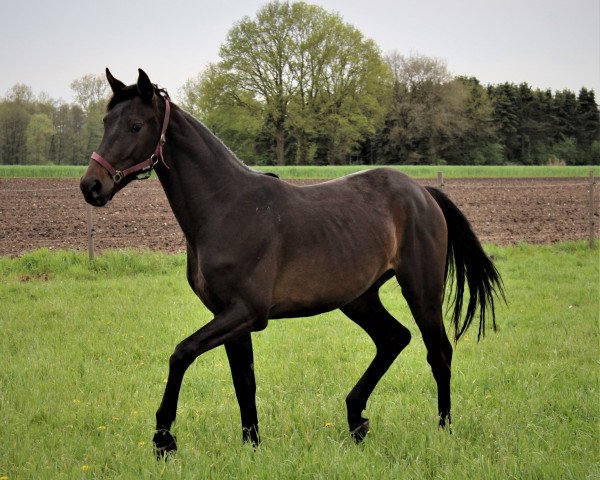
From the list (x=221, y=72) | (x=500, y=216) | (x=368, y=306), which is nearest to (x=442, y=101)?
(x=221, y=72)

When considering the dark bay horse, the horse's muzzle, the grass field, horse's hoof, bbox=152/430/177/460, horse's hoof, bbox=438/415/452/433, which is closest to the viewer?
the horse's muzzle

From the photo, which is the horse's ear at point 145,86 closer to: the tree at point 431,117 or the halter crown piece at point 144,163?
the halter crown piece at point 144,163

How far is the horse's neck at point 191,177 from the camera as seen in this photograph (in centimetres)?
400

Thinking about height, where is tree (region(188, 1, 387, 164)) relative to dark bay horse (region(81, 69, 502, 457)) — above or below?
above

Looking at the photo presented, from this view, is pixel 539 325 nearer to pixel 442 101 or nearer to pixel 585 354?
pixel 585 354

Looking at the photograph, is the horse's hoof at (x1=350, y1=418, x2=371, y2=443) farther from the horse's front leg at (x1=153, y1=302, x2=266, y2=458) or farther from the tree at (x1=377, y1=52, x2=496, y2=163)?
the tree at (x1=377, y1=52, x2=496, y2=163)

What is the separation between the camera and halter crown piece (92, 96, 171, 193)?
3.69 meters

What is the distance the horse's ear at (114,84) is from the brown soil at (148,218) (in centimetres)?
1013

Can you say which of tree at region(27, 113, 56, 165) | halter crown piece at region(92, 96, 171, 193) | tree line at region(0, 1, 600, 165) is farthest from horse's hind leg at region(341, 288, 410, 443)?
tree at region(27, 113, 56, 165)

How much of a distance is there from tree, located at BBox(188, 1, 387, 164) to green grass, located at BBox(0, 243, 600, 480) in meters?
46.9

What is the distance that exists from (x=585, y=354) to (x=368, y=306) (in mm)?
2935

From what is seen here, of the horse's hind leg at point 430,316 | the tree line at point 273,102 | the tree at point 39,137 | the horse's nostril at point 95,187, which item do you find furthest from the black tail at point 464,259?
the tree at point 39,137

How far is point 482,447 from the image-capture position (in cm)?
414

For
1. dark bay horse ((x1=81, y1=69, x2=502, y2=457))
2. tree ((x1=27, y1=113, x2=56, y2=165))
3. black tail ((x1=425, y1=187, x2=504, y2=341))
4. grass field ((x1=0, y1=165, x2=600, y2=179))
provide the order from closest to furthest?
dark bay horse ((x1=81, y1=69, x2=502, y2=457))
black tail ((x1=425, y1=187, x2=504, y2=341))
grass field ((x1=0, y1=165, x2=600, y2=179))
tree ((x1=27, y1=113, x2=56, y2=165))
